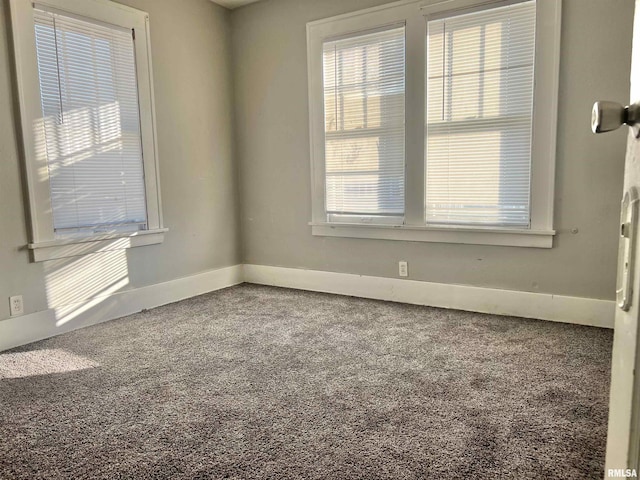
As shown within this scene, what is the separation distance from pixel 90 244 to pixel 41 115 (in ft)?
2.91

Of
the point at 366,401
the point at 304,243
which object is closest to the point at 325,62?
the point at 304,243

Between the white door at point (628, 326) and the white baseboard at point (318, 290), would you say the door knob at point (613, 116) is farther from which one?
the white baseboard at point (318, 290)

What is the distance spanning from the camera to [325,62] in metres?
3.72

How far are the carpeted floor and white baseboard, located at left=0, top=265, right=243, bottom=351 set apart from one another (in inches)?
4.3

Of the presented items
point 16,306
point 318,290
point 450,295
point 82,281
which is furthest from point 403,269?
point 16,306

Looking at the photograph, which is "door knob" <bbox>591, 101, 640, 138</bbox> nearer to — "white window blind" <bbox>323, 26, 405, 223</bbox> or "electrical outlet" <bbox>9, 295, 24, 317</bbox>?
"white window blind" <bbox>323, 26, 405, 223</bbox>

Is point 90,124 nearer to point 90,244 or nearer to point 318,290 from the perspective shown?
point 90,244

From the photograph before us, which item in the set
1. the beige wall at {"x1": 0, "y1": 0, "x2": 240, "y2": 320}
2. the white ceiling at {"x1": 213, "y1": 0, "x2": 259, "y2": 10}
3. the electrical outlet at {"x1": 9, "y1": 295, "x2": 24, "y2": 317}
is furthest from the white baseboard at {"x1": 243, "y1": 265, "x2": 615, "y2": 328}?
the white ceiling at {"x1": 213, "y1": 0, "x2": 259, "y2": 10}

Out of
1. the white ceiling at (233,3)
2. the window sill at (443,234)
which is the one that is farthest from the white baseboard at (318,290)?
the white ceiling at (233,3)

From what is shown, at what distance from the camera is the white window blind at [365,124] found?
3436 mm

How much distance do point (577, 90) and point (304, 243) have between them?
2.35 m

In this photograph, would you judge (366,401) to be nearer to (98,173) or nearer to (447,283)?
(447,283)

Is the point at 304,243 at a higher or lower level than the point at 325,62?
lower

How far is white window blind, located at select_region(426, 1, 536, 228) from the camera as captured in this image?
9.73 ft
